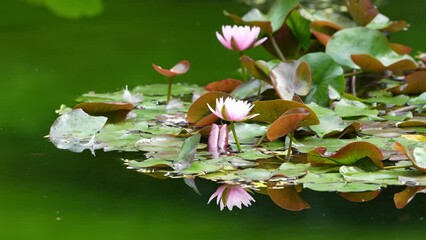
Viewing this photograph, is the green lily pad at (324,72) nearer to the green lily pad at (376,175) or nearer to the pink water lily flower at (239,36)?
the pink water lily flower at (239,36)

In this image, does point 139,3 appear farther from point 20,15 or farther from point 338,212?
point 338,212

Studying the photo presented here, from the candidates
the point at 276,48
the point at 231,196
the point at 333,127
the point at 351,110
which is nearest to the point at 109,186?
the point at 231,196

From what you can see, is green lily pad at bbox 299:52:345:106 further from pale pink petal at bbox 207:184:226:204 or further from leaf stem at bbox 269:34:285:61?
pale pink petal at bbox 207:184:226:204

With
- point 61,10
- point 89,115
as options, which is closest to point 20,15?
point 61,10

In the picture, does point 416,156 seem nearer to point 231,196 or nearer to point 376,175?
point 376,175

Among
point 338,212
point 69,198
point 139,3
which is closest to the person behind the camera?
point 338,212

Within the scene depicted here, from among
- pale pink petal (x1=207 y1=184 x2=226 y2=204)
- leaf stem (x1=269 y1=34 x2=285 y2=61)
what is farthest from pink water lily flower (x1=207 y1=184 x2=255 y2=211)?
leaf stem (x1=269 y1=34 x2=285 y2=61)
